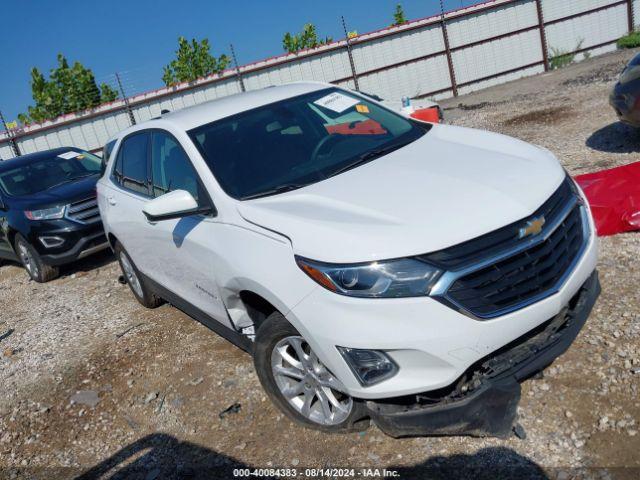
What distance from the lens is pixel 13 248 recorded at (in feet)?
26.7

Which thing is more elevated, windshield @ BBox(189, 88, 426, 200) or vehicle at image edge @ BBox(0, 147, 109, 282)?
windshield @ BBox(189, 88, 426, 200)

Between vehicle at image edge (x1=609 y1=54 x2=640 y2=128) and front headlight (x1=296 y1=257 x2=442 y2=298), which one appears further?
vehicle at image edge (x1=609 y1=54 x2=640 y2=128)

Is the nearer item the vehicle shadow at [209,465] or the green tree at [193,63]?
the vehicle shadow at [209,465]

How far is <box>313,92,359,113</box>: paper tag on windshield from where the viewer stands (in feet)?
13.5

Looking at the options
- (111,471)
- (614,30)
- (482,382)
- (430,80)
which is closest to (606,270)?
(482,382)

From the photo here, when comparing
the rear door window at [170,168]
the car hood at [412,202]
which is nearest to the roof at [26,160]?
the rear door window at [170,168]

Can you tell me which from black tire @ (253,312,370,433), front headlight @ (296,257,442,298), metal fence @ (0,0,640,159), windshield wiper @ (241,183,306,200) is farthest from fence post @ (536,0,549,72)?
A: front headlight @ (296,257,442,298)

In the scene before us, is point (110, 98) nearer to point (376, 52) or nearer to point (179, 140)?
point (376, 52)

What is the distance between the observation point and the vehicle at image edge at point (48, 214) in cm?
735

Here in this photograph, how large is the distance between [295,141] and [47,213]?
16.4 ft

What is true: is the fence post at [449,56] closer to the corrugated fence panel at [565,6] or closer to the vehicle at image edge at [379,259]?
the corrugated fence panel at [565,6]

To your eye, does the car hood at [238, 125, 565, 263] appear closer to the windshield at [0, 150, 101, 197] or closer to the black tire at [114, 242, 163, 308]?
the black tire at [114, 242, 163, 308]

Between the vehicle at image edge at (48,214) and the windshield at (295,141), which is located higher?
the windshield at (295,141)

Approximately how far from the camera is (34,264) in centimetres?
779
